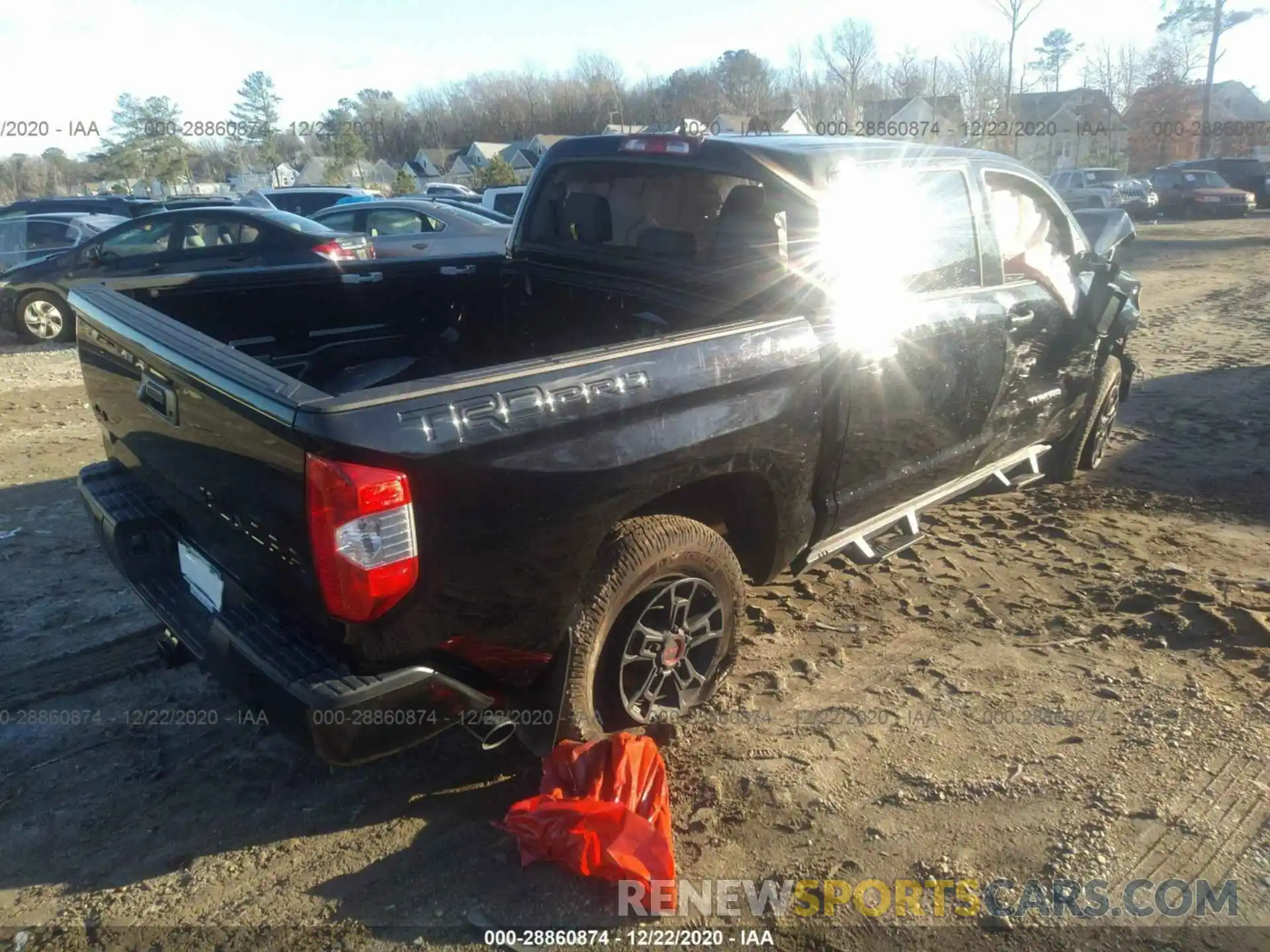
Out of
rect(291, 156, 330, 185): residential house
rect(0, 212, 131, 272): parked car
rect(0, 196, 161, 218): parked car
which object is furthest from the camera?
rect(291, 156, 330, 185): residential house

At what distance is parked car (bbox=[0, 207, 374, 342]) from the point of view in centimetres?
1025

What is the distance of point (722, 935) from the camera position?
2.58 meters

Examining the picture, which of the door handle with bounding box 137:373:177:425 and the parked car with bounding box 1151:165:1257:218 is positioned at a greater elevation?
the parked car with bounding box 1151:165:1257:218

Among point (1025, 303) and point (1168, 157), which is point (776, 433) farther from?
point (1168, 157)

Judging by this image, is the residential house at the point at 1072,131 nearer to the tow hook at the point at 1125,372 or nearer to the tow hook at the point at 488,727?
the tow hook at the point at 1125,372

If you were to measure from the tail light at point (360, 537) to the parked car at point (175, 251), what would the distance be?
842 cm

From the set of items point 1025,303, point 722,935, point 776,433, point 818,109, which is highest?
point 818,109

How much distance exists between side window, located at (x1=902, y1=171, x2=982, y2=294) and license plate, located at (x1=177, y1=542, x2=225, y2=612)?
2844mm

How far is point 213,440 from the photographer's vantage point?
2701 mm

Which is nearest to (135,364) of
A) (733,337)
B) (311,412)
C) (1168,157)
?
(311,412)

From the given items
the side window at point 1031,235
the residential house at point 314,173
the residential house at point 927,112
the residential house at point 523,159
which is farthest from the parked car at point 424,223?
the residential house at point 314,173

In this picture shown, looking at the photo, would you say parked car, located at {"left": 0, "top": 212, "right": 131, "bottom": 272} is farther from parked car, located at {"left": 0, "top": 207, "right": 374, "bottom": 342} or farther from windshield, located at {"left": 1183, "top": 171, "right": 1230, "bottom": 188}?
windshield, located at {"left": 1183, "top": 171, "right": 1230, "bottom": 188}

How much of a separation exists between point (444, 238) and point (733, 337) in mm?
10069

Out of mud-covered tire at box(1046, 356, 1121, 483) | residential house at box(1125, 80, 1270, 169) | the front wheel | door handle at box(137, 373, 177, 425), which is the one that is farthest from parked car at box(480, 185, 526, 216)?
residential house at box(1125, 80, 1270, 169)
